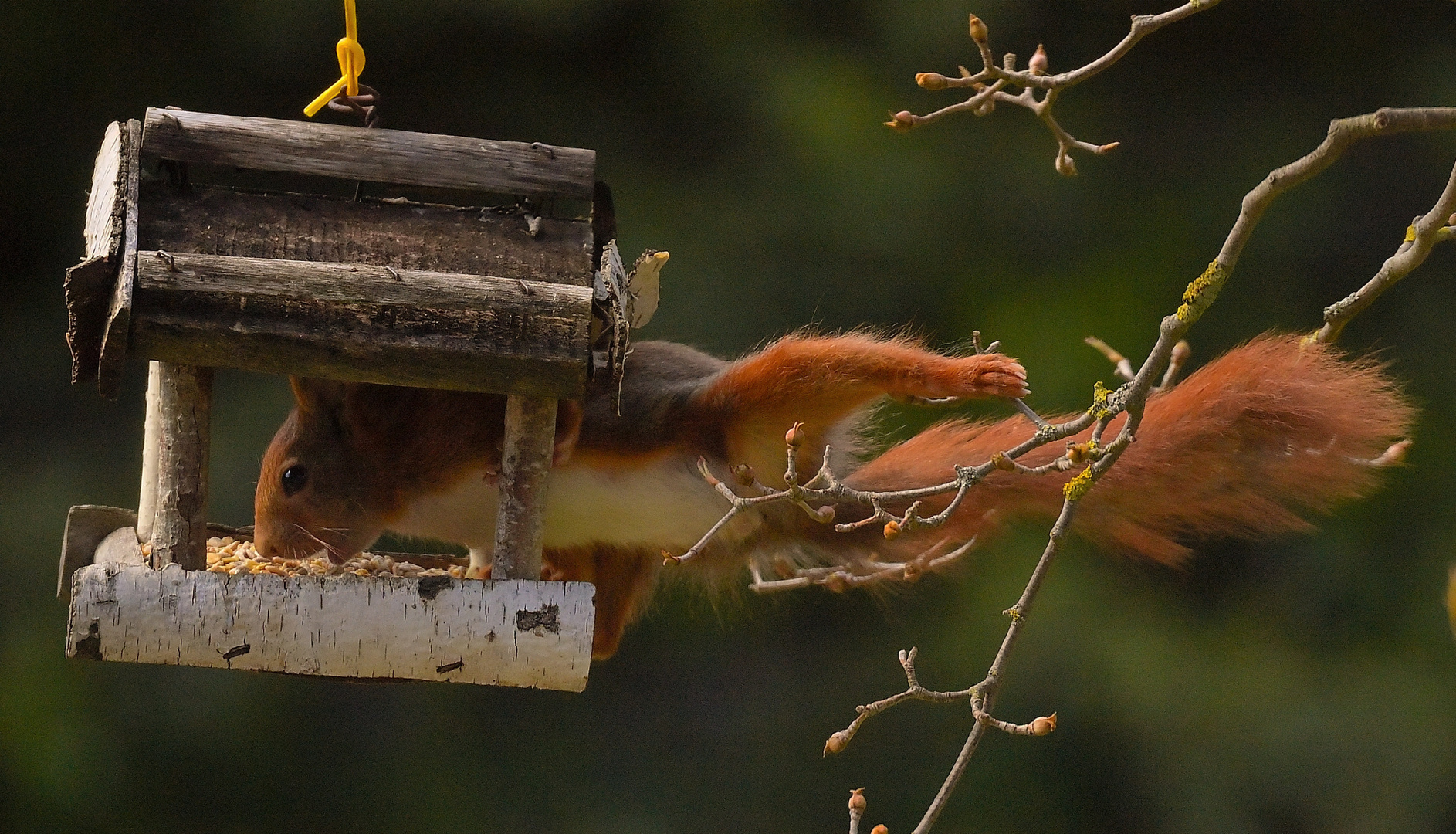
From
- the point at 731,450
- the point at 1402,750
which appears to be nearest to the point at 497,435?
the point at 731,450

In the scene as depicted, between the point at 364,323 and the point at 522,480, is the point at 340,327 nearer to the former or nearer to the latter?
the point at 364,323

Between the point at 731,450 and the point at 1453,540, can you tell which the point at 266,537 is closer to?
the point at 731,450

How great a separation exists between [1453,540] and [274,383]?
12.1 ft

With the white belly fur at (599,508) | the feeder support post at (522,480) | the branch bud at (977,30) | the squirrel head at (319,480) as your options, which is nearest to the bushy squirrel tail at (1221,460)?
the white belly fur at (599,508)

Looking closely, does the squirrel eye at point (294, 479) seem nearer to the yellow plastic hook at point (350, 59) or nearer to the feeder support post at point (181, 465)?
the feeder support post at point (181, 465)

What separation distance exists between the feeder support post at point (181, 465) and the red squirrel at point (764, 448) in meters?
0.30

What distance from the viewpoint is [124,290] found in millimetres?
1532

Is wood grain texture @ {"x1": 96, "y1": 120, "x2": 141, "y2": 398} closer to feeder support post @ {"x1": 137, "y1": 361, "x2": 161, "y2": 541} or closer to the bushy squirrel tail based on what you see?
feeder support post @ {"x1": 137, "y1": 361, "x2": 161, "y2": 541}

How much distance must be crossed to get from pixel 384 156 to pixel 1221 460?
1.23m

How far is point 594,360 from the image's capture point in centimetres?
171

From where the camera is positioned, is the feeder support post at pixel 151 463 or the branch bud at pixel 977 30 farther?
the feeder support post at pixel 151 463

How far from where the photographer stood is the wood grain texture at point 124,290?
1.53 meters

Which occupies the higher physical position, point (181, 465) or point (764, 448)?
point (764, 448)

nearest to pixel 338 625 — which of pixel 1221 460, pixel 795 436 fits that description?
pixel 795 436
